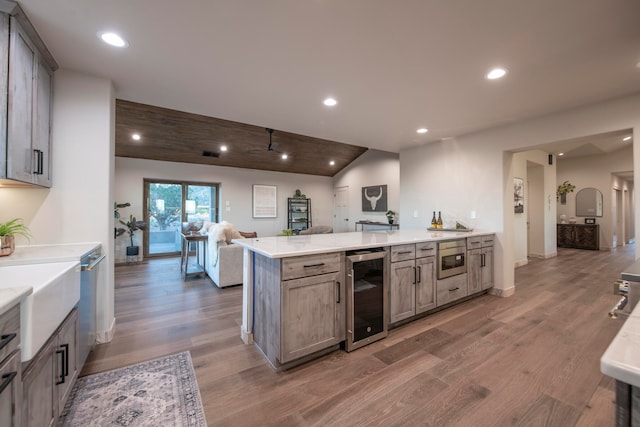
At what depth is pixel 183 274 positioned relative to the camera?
500cm

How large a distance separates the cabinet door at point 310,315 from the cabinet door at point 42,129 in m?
2.09

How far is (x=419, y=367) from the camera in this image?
207 cm

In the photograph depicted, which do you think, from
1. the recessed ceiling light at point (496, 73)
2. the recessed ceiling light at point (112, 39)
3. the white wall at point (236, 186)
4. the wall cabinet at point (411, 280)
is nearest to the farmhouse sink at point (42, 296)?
the recessed ceiling light at point (112, 39)

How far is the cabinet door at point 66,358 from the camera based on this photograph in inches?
54.9

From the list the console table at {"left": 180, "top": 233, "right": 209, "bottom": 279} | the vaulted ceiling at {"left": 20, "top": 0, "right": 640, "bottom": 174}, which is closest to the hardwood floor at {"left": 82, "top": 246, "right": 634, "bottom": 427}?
the console table at {"left": 180, "top": 233, "right": 209, "bottom": 279}

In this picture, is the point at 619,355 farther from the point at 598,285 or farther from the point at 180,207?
the point at 180,207

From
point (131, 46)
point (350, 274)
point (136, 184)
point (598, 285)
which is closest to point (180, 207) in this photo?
point (136, 184)

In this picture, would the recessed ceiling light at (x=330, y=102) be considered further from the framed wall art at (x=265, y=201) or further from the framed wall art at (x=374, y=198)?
the framed wall art at (x=265, y=201)

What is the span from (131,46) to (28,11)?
53 centimetres

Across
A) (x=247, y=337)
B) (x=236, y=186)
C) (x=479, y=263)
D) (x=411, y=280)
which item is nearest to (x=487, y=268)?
(x=479, y=263)

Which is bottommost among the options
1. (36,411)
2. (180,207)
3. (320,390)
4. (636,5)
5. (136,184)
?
(320,390)

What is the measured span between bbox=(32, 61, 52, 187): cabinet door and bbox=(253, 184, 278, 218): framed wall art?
6.03 meters

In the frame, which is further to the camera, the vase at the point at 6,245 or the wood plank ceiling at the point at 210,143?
the wood plank ceiling at the point at 210,143

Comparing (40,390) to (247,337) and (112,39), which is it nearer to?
(247,337)
